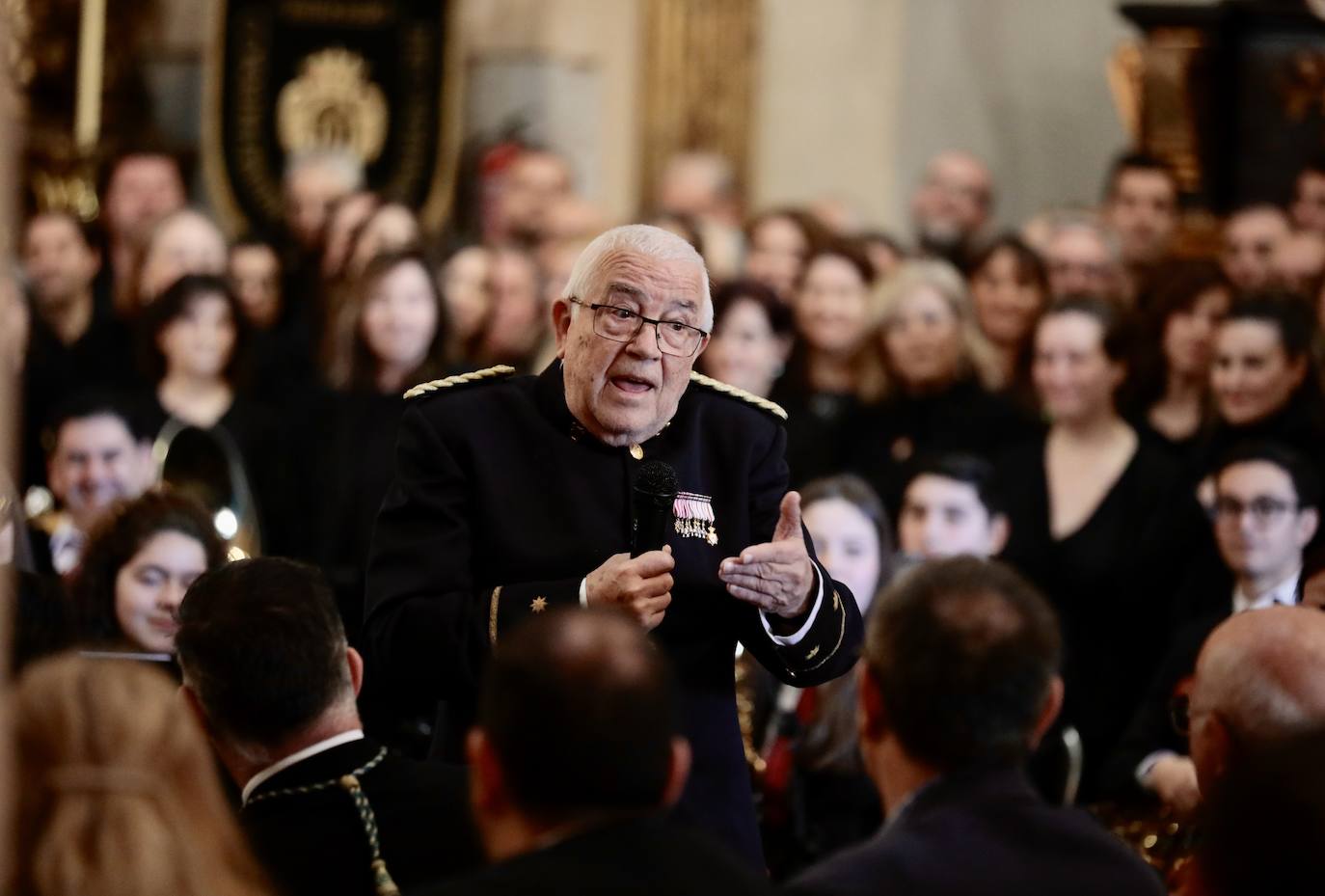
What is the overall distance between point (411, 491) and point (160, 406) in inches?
133

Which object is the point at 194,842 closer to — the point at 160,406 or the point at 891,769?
the point at 891,769

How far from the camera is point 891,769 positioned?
289cm

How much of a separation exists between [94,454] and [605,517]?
2.73m

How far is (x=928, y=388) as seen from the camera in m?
7.29

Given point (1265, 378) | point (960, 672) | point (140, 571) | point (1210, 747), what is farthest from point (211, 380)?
point (960, 672)

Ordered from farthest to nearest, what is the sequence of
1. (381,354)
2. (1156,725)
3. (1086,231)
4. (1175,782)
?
(1086,231) < (381,354) < (1156,725) < (1175,782)

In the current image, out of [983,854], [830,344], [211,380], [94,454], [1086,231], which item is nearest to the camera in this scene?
[983,854]

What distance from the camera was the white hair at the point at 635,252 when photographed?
11.8ft

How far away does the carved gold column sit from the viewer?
12.2 m

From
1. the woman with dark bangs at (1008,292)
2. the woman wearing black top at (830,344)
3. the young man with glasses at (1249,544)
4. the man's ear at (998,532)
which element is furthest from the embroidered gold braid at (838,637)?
the woman with dark bangs at (1008,292)

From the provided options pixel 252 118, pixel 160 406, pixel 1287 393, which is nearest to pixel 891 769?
pixel 1287 393

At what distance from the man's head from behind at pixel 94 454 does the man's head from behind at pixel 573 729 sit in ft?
12.1

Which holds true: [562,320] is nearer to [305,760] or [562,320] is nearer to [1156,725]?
[305,760]

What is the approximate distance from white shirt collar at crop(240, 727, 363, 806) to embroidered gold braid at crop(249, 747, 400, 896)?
0.06 ft
